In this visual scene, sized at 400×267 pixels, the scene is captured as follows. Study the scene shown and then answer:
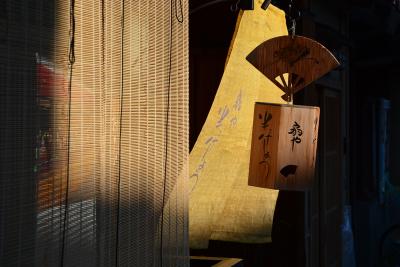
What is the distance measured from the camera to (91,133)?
2969 millimetres

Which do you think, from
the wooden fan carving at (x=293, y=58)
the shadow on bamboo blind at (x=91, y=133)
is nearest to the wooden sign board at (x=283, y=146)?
the wooden fan carving at (x=293, y=58)

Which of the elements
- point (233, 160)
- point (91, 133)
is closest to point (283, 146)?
point (233, 160)

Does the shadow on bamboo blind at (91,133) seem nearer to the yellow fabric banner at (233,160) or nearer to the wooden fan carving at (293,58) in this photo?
the wooden fan carving at (293,58)

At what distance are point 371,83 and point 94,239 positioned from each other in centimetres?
Answer: 1422

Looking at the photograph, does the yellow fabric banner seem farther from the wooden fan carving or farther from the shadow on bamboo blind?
the shadow on bamboo blind

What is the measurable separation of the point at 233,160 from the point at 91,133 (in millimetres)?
A: 2711

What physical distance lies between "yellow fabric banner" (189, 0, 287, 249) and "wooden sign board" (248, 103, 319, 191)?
1.60 feet

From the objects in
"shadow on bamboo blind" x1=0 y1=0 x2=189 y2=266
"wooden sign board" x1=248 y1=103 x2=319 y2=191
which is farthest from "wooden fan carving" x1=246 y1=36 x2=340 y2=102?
"shadow on bamboo blind" x1=0 y1=0 x2=189 y2=266

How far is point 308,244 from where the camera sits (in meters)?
8.52

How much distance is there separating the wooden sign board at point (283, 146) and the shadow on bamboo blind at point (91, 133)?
1.01m

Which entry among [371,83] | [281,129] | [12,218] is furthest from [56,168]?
[371,83]

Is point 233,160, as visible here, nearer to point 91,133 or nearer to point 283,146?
point 283,146

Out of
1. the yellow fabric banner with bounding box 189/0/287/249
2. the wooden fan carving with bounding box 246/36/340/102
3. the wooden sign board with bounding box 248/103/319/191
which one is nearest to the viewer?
the wooden sign board with bounding box 248/103/319/191

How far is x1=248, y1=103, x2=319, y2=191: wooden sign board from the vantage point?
4.89 meters
